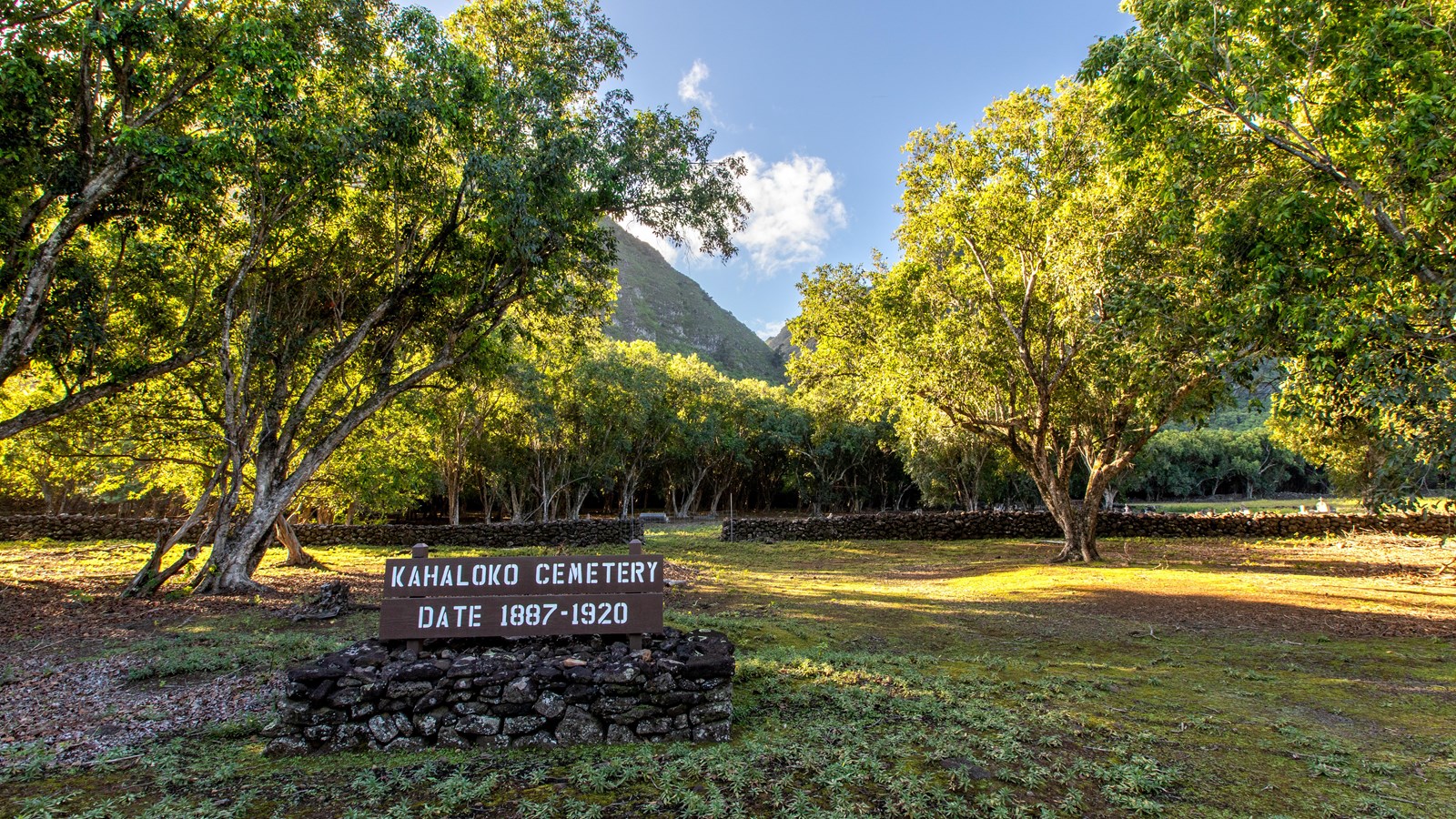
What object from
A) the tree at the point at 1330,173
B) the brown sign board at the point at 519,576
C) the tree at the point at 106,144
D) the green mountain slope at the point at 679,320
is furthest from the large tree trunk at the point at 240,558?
the green mountain slope at the point at 679,320

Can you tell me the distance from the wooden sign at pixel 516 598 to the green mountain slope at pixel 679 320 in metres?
87.1

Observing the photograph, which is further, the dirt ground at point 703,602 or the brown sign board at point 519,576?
the dirt ground at point 703,602

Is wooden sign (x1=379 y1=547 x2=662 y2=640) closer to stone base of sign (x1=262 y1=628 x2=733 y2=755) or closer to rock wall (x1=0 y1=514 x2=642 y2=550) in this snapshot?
stone base of sign (x1=262 y1=628 x2=733 y2=755)

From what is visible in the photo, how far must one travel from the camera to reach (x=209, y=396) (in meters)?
14.0

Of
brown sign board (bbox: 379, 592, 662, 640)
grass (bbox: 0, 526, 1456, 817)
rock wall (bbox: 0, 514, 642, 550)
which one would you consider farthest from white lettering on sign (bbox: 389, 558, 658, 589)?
rock wall (bbox: 0, 514, 642, 550)

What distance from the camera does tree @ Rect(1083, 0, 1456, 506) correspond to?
23.5 feet

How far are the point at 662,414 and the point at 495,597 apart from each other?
29004 mm

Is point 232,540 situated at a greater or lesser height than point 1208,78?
lesser

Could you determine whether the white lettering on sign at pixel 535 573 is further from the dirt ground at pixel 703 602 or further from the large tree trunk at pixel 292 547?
the large tree trunk at pixel 292 547

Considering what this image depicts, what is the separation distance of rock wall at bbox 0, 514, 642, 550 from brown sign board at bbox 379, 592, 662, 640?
15801 millimetres

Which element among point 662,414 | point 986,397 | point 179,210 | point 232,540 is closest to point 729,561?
point 986,397

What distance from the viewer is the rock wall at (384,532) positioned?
21594 millimetres

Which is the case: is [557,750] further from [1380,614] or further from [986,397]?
[986,397]

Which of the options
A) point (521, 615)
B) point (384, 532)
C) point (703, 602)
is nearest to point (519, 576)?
point (521, 615)
